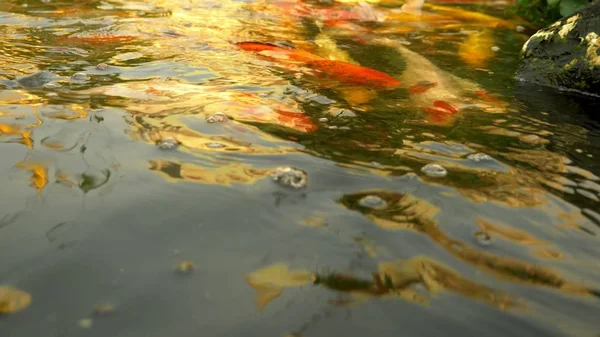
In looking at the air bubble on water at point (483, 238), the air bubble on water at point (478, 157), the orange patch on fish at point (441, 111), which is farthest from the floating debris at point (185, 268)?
the orange patch on fish at point (441, 111)

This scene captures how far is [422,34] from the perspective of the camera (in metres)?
5.12

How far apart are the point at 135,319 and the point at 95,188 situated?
0.66 metres

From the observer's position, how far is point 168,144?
6.54 ft

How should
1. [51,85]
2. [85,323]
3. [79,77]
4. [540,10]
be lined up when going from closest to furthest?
[85,323], [51,85], [79,77], [540,10]

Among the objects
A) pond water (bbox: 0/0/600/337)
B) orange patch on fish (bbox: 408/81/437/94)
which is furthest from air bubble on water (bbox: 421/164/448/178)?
orange patch on fish (bbox: 408/81/437/94)

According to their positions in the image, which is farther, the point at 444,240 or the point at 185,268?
the point at 444,240

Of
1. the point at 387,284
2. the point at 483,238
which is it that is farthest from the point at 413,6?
the point at 387,284

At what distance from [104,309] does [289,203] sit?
2.26ft

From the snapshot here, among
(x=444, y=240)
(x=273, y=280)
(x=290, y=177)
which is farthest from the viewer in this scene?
(x=290, y=177)

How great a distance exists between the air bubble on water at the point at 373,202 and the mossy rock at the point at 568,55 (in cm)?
230

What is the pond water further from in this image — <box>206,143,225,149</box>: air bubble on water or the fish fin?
the fish fin

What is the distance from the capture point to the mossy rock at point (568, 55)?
126 inches

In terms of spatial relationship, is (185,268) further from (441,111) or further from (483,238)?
(441,111)

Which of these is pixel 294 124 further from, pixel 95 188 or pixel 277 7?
pixel 277 7
